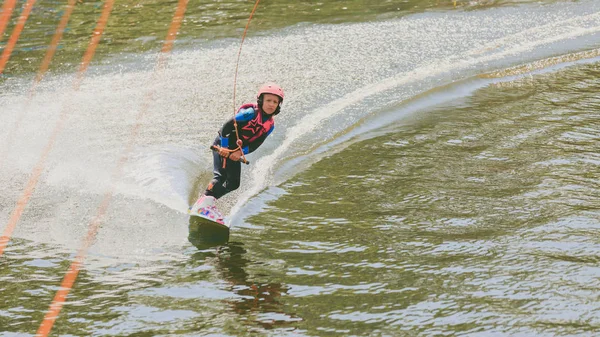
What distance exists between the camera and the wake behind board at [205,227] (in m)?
6.50

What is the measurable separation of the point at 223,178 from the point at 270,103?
2.50ft

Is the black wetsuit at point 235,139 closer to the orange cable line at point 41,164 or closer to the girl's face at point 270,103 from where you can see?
the girl's face at point 270,103

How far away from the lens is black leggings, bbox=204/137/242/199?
7012 millimetres

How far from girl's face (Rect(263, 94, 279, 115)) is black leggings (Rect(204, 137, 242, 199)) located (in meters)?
0.53

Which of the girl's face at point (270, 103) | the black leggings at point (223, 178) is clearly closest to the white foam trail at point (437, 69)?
the black leggings at point (223, 178)

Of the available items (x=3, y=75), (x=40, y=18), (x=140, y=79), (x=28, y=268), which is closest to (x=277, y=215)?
(x=28, y=268)

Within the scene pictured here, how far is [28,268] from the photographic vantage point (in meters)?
6.04

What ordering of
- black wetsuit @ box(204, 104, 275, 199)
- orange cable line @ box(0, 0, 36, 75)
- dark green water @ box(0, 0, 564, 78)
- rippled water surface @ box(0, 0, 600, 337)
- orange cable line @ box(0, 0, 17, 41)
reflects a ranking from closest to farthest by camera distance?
1. rippled water surface @ box(0, 0, 600, 337)
2. black wetsuit @ box(204, 104, 275, 199)
3. orange cable line @ box(0, 0, 36, 75)
4. dark green water @ box(0, 0, 564, 78)
5. orange cable line @ box(0, 0, 17, 41)

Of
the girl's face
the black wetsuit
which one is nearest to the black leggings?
the black wetsuit

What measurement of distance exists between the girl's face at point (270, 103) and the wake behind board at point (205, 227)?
2.83ft

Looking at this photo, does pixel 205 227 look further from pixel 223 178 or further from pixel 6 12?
pixel 6 12

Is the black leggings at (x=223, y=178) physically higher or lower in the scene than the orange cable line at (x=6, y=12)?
lower

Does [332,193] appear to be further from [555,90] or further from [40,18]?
[40,18]

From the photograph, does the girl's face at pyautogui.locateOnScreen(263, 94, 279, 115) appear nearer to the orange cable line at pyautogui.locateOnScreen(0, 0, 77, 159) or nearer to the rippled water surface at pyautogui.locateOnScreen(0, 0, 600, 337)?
the rippled water surface at pyautogui.locateOnScreen(0, 0, 600, 337)
